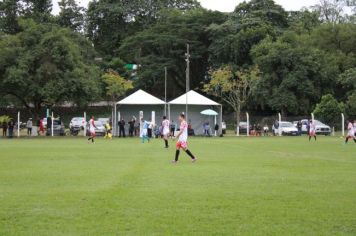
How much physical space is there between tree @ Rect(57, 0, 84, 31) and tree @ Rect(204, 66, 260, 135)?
25856 millimetres

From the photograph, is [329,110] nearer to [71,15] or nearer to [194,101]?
[194,101]

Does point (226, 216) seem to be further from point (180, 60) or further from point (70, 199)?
point (180, 60)

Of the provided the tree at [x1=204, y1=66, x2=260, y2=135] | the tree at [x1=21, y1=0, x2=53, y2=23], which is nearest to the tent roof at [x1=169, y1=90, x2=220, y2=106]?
the tree at [x1=204, y1=66, x2=260, y2=135]

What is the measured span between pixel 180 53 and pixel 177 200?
6465 centimetres

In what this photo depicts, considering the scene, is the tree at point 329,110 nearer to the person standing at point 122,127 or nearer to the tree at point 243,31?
the tree at point 243,31

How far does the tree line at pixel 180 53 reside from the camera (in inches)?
1870

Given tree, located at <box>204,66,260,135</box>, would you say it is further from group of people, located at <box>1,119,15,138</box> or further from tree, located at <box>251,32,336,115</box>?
group of people, located at <box>1,119,15,138</box>

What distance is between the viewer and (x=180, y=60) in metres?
76.4

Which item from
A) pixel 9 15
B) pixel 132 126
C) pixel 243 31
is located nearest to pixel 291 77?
pixel 243 31

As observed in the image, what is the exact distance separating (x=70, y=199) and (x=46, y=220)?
2.09 m

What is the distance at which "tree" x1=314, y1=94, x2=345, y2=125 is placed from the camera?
5584 centimetres

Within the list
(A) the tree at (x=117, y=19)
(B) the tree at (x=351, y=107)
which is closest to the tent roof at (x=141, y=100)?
(B) the tree at (x=351, y=107)

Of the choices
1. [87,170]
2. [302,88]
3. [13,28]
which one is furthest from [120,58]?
[87,170]

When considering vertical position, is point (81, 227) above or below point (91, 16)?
below
